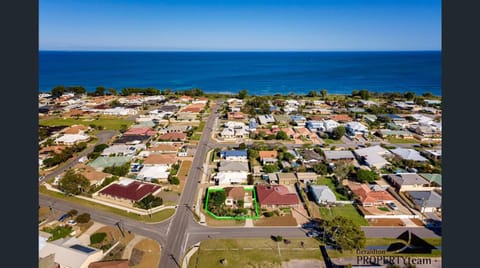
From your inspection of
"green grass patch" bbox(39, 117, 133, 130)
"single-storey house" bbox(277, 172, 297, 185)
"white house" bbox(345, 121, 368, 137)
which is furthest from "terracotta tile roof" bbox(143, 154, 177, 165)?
"white house" bbox(345, 121, 368, 137)

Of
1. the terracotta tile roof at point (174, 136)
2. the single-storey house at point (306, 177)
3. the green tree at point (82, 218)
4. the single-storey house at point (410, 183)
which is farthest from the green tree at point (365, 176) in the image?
the green tree at point (82, 218)

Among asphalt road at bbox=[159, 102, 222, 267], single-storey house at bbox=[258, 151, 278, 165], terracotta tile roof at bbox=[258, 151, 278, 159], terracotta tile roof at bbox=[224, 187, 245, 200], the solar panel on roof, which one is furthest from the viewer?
terracotta tile roof at bbox=[258, 151, 278, 159]

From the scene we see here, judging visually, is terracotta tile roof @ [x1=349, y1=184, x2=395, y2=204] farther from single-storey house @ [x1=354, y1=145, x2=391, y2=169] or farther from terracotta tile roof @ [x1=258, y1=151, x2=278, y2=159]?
terracotta tile roof @ [x1=258, y1=151, x2=278, y2=159]

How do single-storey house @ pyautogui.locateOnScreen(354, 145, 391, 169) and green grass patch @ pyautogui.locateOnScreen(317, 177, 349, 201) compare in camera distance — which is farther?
single-storey house @ pyautogui.locateOnScreen(354, 145, 391, 169)

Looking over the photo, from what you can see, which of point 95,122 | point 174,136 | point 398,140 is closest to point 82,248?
point 174,136

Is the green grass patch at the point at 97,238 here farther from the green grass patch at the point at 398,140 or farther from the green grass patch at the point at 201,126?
the green grass patch at the point at 398,140

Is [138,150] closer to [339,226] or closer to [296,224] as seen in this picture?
[296,224]

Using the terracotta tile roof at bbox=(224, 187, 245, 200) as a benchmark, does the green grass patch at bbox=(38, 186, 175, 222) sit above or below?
below
